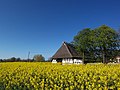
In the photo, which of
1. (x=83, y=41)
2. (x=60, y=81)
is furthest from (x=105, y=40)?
(x=60, y=81)

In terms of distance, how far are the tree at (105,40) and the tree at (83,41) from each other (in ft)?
5.42

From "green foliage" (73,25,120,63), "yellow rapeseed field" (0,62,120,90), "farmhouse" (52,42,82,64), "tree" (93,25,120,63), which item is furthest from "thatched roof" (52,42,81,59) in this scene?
"yellow rapeseed field" (0,62,120,90)

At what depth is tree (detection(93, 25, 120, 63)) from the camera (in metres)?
39.9

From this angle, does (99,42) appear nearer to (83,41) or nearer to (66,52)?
(83,41)

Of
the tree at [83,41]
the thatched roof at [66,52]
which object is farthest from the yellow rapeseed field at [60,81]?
the thatched roof at [66,52]

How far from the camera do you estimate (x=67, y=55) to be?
169ft

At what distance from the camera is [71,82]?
10.2 metres

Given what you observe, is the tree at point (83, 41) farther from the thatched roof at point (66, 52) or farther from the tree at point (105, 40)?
the thatched roof at point (66, 52)

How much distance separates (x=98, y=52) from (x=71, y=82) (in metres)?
33.5

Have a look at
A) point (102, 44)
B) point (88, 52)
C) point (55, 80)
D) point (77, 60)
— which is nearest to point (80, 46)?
point (88, 52)

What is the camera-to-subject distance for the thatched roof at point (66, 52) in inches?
2012

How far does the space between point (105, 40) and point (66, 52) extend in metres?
14.1

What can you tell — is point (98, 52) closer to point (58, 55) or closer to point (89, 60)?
point (89, 60)

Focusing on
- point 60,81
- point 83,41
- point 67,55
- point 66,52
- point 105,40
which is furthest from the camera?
point 66,52
